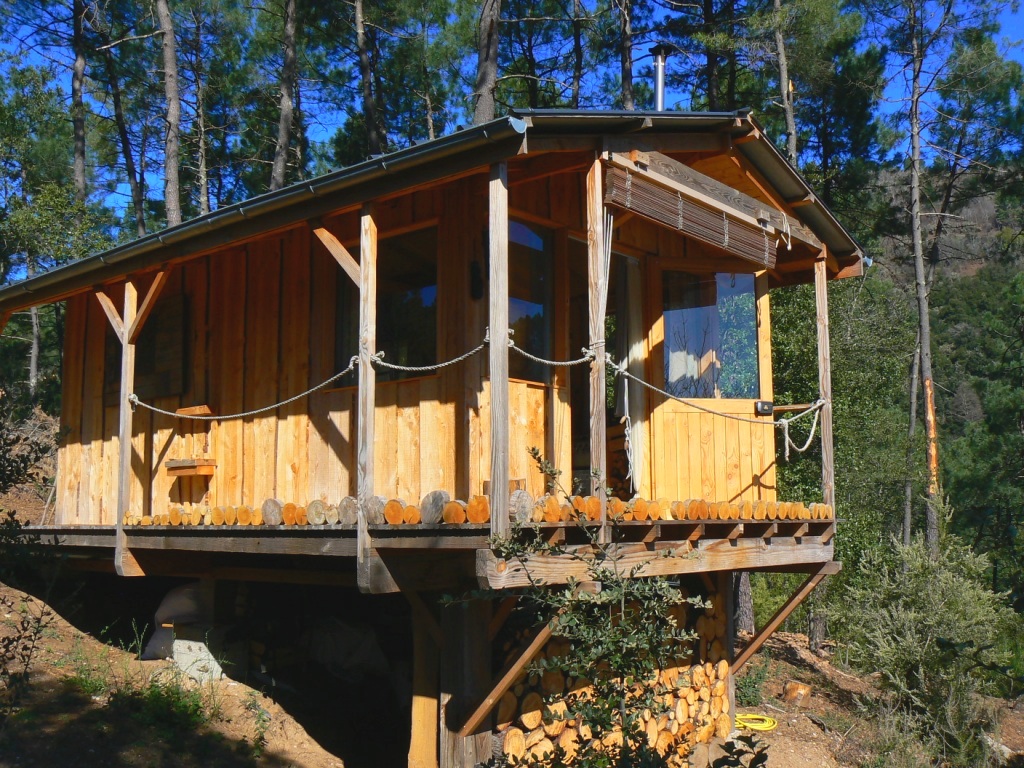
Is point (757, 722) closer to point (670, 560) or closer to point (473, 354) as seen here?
point (670, 560)

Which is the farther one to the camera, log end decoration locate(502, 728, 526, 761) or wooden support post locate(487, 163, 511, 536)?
log end decoration locate(502, 728, 526, 761)

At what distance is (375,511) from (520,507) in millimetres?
1022

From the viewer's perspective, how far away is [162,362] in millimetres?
9102

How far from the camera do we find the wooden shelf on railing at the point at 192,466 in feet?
27.6

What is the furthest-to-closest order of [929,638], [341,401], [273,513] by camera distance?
[929,638], [341,401], [273,513]

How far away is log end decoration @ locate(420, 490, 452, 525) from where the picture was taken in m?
5.57

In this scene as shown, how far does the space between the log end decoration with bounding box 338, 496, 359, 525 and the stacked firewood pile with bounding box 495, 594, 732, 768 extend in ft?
4.80

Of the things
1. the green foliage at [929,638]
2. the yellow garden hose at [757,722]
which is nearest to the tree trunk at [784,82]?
the green foliage at [929,638]

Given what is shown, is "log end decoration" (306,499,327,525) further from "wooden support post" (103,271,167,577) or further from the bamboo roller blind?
the bamboo roller blind

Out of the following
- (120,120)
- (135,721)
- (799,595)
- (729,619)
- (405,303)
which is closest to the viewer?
(135,721)

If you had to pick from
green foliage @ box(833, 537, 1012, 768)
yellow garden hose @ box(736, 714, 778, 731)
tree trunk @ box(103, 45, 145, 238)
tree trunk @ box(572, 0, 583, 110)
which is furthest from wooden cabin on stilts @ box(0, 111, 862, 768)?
tree trunk @ box(103, 45, 145, 238)

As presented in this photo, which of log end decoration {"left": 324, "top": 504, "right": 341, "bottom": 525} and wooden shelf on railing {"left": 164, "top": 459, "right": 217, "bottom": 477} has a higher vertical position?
wooden shelf on railing {"left": 164, "top": 459, "right": 217, "bottom": 477}

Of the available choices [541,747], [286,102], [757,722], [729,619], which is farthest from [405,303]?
[286,102]

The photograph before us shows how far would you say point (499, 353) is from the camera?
552cm
